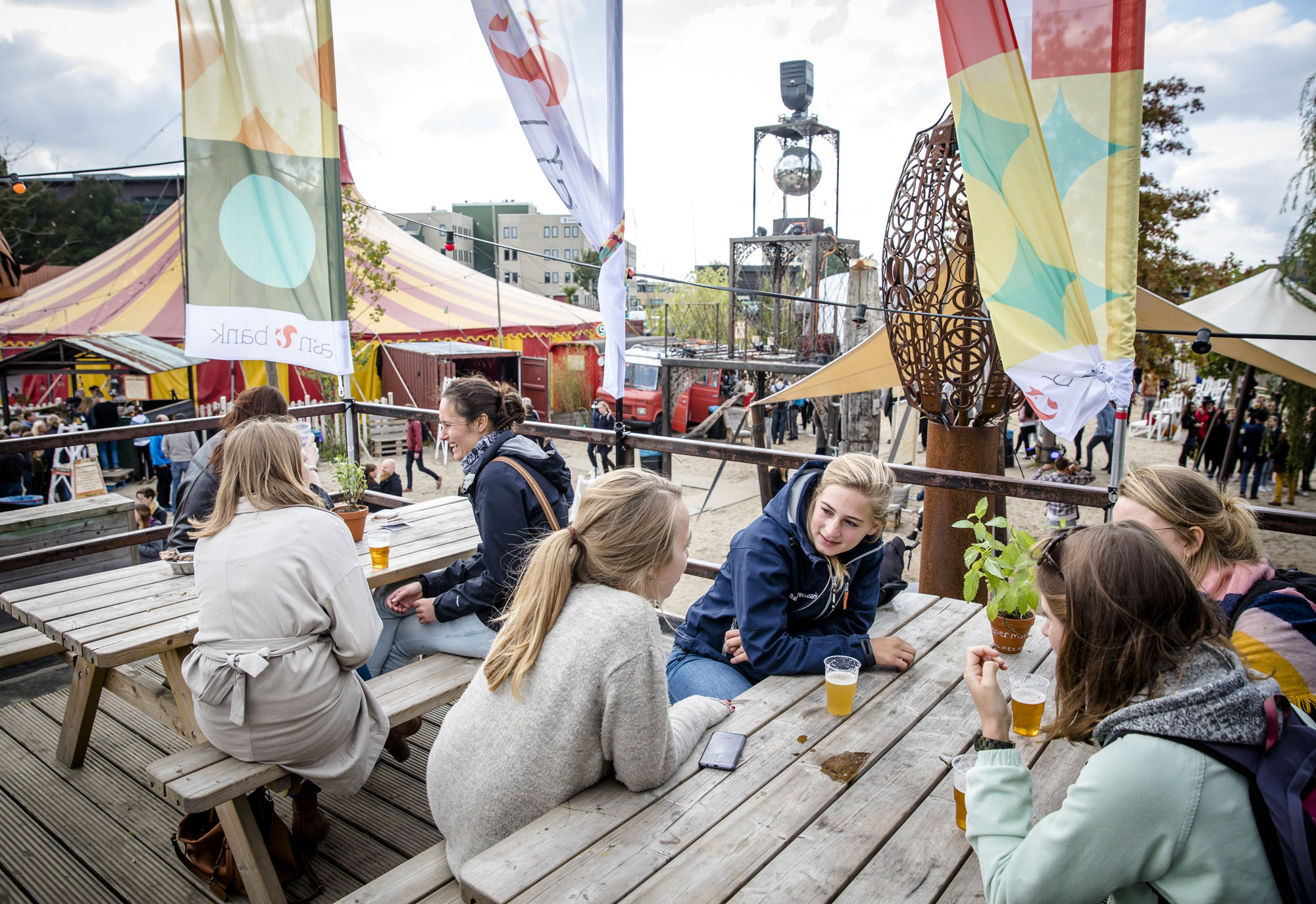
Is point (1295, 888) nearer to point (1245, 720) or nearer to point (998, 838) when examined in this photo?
point (1245, 720)

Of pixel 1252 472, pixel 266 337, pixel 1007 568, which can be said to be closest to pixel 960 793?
pixel 1007 568

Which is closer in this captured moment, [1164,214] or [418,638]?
[418,638]

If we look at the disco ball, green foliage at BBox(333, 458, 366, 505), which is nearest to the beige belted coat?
green foliage at BBox(333, 458, 366, 505)

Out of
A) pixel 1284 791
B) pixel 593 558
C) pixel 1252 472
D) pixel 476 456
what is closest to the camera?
pixel 1284 791

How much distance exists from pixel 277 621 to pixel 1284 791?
7.12 feet

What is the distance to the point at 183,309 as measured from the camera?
15047 mm

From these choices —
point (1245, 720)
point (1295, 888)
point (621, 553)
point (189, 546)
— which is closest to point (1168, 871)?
point (1295, 888)

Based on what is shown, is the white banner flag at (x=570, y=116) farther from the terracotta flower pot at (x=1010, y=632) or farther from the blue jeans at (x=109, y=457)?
the blue jeans at (x=109, y=457)

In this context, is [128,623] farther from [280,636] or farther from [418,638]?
[418,638]

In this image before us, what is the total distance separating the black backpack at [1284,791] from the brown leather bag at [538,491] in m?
1.99

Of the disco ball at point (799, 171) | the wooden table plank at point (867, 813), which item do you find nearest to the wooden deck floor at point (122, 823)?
the wooden table plank at point (867, 813)

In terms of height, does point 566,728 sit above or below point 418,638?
above

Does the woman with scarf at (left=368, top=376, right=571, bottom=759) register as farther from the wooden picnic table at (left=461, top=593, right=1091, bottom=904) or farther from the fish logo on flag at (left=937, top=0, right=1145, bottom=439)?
the fish logo on flag at (left=937, top=0, right=1145, bottom=439)

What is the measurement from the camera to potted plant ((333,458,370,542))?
3.34 meters
